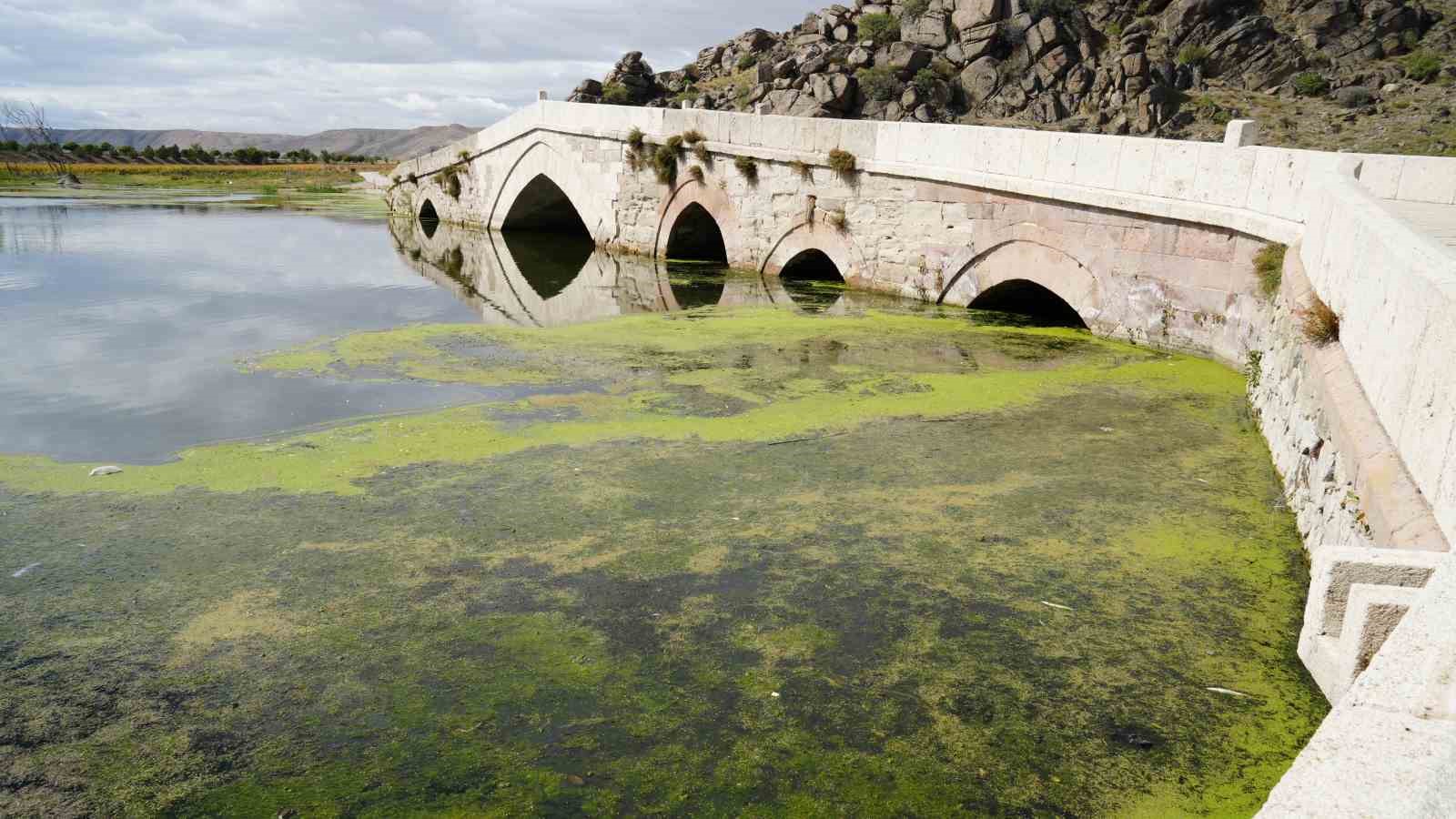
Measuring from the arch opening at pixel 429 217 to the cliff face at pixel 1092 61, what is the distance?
13778 mm

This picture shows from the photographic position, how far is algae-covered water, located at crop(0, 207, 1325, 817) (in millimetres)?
3033

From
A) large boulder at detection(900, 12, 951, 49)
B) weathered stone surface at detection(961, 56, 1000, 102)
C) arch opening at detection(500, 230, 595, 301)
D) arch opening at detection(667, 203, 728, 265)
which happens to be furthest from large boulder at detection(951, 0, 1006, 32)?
arch opening at detection(667, 203, 728, 265)

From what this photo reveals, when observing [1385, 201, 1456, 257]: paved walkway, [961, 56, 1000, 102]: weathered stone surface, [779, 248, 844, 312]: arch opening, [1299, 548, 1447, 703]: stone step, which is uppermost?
[961, 56, 1000, 102]: weathered stone surface

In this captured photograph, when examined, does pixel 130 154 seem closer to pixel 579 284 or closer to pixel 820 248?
pixel 579 284

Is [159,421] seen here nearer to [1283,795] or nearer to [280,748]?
[280,748]

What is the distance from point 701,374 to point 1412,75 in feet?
116

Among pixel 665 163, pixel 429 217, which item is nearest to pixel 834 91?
pixel 429 217

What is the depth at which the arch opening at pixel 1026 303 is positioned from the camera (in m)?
10.5

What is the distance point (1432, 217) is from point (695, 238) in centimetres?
1103

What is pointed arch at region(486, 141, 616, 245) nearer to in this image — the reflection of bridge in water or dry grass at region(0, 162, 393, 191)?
the reflection of bridge in water

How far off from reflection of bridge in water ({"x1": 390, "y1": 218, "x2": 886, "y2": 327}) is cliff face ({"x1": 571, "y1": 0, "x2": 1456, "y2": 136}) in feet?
61.6

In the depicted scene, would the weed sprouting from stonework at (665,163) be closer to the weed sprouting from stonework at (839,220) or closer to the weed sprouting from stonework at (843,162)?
the weed sprouting from stonework at (839,220)

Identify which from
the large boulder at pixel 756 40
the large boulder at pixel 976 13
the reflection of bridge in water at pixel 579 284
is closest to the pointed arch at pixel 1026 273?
the reflection of bridge in water at pixel 579 284

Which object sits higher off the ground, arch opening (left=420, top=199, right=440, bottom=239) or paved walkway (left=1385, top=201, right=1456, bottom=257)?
paved walkway (left=1385, top=201, right=1456, bottom=257)
